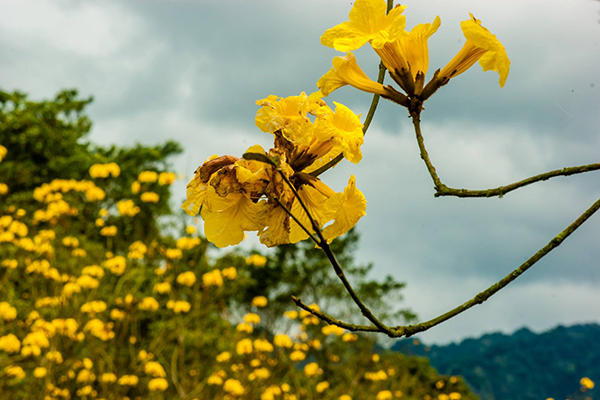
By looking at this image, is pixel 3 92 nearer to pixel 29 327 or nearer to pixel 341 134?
pixel 29 327

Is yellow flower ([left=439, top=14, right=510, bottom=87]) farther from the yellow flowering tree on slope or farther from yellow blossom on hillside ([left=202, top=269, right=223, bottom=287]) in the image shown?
yellow blossom on hillside ([left=202, top=269, right=223, bottom=287])

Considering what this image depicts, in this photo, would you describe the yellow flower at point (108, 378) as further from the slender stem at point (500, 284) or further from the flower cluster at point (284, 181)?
the slender stem at point (500, 284)

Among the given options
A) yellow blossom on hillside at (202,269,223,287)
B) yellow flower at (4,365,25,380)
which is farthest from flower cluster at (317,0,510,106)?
yellow flower at (4,365,25,380)

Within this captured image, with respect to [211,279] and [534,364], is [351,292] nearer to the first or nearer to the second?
[211,279]

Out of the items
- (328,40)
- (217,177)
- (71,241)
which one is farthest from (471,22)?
(71,241)

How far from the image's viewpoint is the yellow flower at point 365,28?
0.52m

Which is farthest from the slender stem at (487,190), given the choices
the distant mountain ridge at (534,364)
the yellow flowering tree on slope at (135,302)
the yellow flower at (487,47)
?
the distant mountain ridge at (534,364)

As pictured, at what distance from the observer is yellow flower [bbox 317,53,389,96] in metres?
0.53

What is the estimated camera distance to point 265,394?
400 centimetres

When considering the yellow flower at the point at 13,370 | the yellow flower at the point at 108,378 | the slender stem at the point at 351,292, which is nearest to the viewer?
the slender stem at the point at 351,292

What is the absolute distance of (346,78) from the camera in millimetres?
540

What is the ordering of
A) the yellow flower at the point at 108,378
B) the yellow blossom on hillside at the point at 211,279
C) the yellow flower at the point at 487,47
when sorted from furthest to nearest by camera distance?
the yellow blossom on hillside at the point at 211,279
the yellow flower at the point at 108,378
the yellow flower at the point at 487,47

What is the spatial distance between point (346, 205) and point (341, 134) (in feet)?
0.26

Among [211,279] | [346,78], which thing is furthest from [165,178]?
[346,78]
